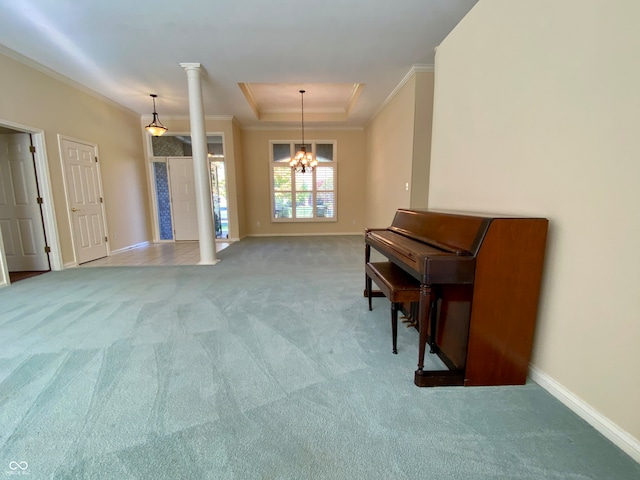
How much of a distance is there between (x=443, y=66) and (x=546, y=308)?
2107 millimetres

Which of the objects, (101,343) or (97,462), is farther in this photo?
(101,343)

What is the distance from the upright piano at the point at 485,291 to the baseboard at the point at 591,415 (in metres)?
0.10

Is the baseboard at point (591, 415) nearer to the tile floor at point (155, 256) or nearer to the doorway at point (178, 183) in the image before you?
the tile floor at point (155, 256)

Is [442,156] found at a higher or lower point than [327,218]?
higher

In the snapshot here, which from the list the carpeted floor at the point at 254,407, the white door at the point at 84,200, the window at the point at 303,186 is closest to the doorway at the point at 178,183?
the window at the point at 303,186

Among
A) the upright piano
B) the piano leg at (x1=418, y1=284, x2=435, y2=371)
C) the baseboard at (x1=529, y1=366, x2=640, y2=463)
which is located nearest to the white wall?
the baseboard at (x1=529, y1=366, x2=640, y2=463)

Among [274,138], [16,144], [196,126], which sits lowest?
[16,144]

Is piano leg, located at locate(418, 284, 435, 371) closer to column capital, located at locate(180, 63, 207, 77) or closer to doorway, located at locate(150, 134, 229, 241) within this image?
column capital, located at locate(180, 63, 207, 77)

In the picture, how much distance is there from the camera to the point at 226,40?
3.28 meters

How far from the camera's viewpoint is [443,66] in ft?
7.75

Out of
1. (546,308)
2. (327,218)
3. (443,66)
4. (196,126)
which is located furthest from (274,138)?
(546,308)

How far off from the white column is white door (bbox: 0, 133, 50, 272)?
220 cm

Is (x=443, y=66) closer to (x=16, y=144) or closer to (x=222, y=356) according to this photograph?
(x=222, y=356)

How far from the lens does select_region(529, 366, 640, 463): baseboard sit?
1081 millimetres
